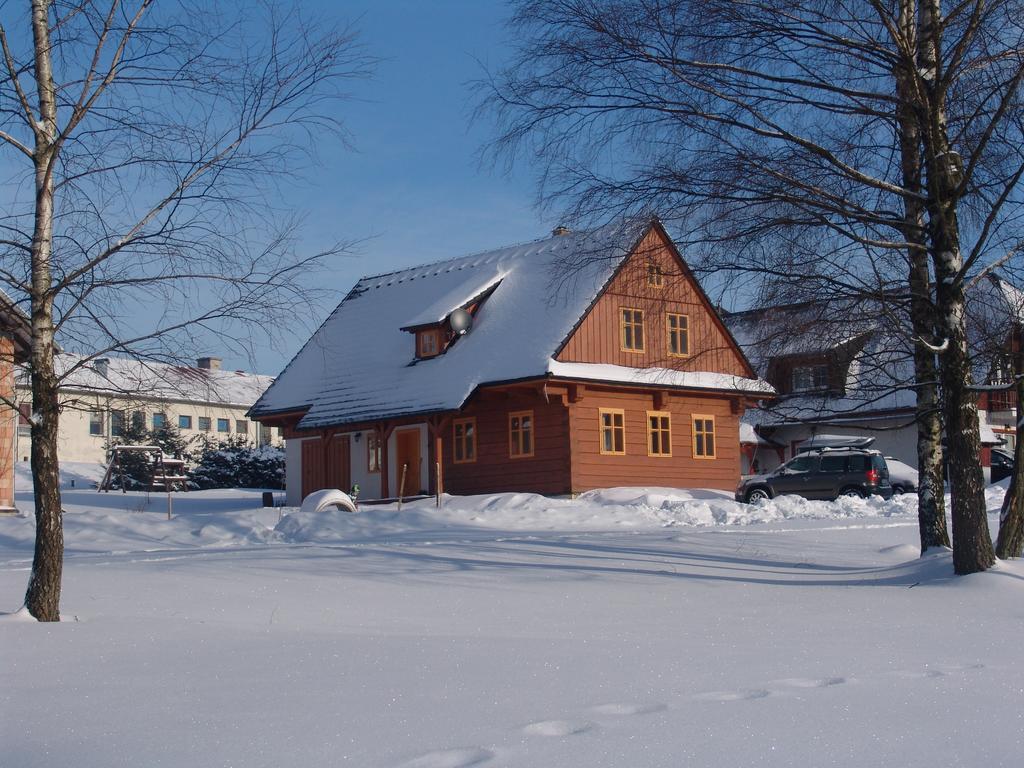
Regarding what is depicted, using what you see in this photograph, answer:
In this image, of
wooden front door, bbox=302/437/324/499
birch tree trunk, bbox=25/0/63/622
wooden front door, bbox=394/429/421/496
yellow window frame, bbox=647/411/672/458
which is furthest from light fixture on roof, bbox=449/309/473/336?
birch tree trunk, bbox=25/0/63/622

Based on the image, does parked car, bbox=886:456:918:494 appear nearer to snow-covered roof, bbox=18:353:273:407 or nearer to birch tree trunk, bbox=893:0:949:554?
birch tree trunk, bbox=893:0:949:554

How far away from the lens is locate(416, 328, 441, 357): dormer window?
3334 centimetres

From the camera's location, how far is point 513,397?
31531mm

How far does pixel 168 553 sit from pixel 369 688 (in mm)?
11483

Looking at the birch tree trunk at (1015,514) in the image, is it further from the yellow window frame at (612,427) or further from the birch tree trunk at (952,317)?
the yellow window frame at (612,427)

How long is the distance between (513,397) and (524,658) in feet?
78.6

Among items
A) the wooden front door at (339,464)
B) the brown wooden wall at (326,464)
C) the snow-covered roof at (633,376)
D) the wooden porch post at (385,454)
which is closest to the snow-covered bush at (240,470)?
the brown wooden wall at (326,464)

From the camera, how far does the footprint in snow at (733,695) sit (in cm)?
621

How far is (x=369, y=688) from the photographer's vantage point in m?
6.59

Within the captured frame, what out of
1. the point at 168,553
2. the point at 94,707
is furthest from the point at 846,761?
the point at 168,553

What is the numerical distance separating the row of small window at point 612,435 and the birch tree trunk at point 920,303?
1774 cm

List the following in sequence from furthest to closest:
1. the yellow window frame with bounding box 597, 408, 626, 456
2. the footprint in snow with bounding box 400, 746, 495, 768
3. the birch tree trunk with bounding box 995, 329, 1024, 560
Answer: the yellow window frame with bounding box 597, 408, 626, 456 < the birch tree trunk with bounding box 995, 329, 1024, 560 < the footprint in snow with bounding box 400, 746, 495, 768

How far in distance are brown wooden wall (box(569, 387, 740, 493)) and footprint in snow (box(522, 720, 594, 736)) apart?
Answer: 24.3 m

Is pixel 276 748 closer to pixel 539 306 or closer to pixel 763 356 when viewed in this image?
pixel 763 356
